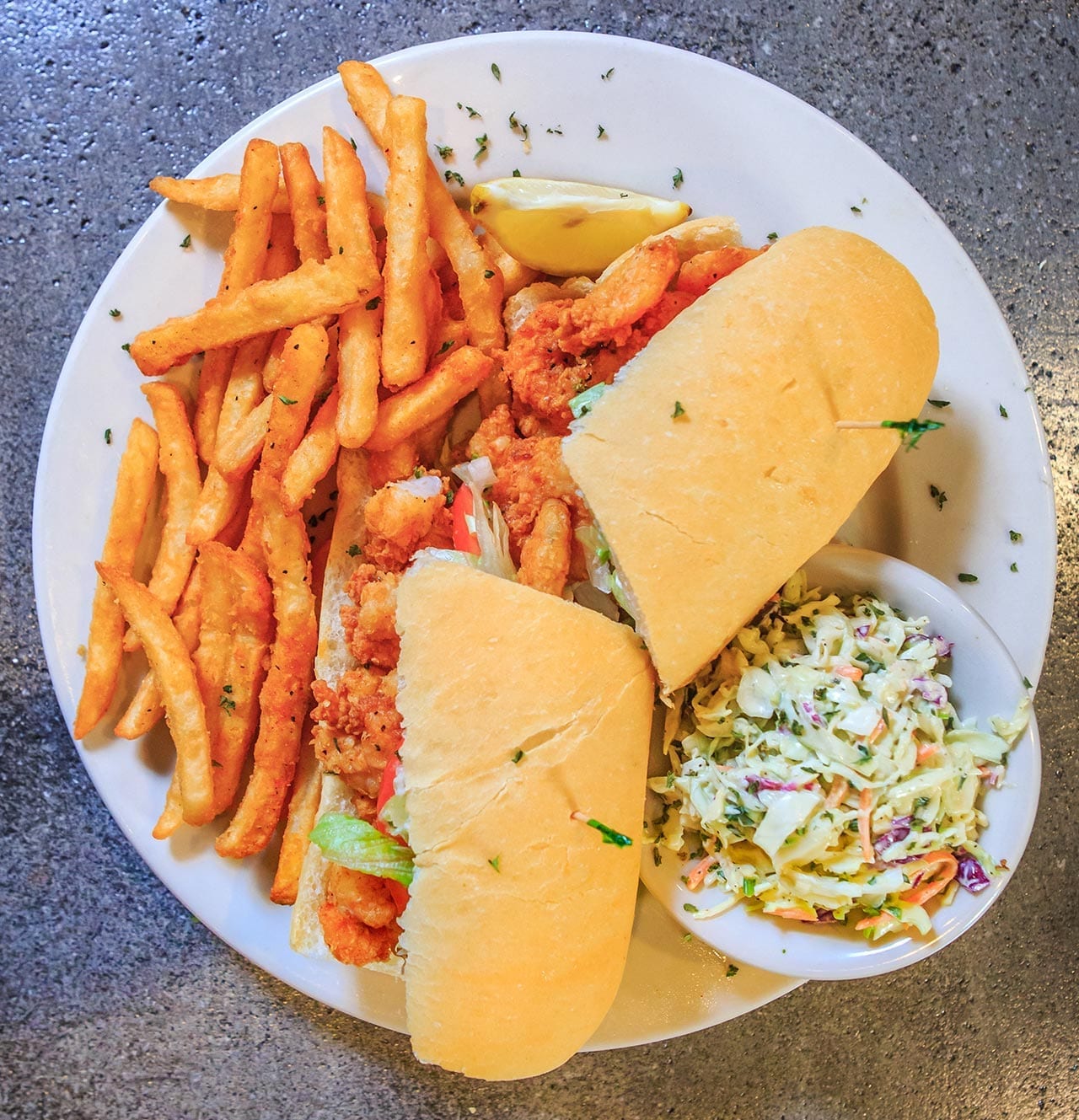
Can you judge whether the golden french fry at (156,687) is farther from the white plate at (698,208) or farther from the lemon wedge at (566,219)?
the lemon wedge at (566,219)

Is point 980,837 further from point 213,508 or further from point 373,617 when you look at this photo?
point 213,508

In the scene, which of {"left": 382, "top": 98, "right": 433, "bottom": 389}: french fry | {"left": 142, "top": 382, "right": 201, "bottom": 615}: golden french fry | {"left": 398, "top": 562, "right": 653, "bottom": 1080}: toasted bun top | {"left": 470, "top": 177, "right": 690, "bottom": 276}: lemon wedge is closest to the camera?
{"left": 398, "top": 562, "right": 653, "bottom": 1080}: toasted bun top

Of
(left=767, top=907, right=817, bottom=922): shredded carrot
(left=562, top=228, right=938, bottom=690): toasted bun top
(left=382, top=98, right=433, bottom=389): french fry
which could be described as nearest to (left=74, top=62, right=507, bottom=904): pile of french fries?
(left=382, top=98, right=433, bottom=389): french fry

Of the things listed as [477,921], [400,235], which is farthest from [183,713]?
[400,235]

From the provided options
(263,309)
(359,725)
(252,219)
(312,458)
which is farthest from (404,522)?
(252,219)

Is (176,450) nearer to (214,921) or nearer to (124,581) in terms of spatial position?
(124,581)

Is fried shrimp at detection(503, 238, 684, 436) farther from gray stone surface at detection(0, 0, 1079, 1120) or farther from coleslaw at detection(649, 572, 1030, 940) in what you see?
gray stone surface at detection(0, 0, 1079, 1120)
